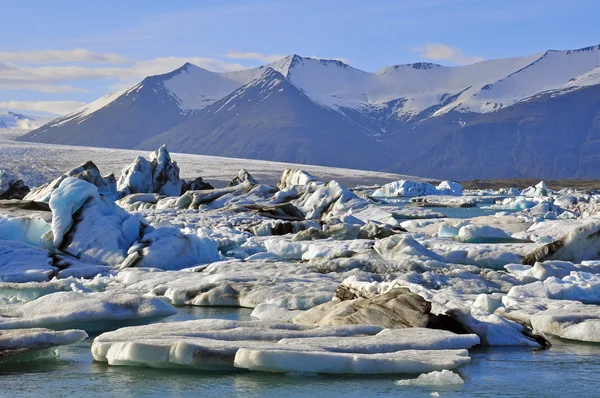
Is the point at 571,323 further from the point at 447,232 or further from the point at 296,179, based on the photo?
the point at 296,179

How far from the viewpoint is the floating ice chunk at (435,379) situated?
427 inches

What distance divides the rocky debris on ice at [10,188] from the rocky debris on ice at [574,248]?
39.8 metres

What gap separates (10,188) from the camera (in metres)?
56.6

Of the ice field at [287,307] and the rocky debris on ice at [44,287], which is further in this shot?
the rocky debris on ice at [44,287]

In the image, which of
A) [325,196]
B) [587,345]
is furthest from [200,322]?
[325,196]

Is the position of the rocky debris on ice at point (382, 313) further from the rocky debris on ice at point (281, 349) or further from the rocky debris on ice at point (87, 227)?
the rocky debris on ice at point (87, 227)

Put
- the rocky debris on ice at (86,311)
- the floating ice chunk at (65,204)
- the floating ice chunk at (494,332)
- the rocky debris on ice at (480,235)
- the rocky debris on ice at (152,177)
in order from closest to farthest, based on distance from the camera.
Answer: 1. the floating ice chunk at (494,332)
2. the rocky debris on ice at (86,311)
3. the floating ice chunk at (65,204)
4. the rocky debris on ice at (480,235)
5. the rocky debris on ice at (152,177)

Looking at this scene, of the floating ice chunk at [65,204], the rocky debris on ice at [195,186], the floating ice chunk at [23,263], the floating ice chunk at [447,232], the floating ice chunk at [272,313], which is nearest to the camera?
the floating ice chunk at [272,313]

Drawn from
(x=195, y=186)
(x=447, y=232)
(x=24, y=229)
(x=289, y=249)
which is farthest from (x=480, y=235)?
(x=195, y=186)

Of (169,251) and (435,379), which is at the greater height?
(169,251)

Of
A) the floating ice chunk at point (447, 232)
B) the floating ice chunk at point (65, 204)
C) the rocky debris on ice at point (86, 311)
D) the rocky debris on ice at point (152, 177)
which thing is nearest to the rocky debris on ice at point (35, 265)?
the floating ice chunk at point (65, 204)

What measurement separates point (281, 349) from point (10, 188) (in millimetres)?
49008

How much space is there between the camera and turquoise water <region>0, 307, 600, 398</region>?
34.7 feet

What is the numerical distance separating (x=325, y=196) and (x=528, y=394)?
122ft
